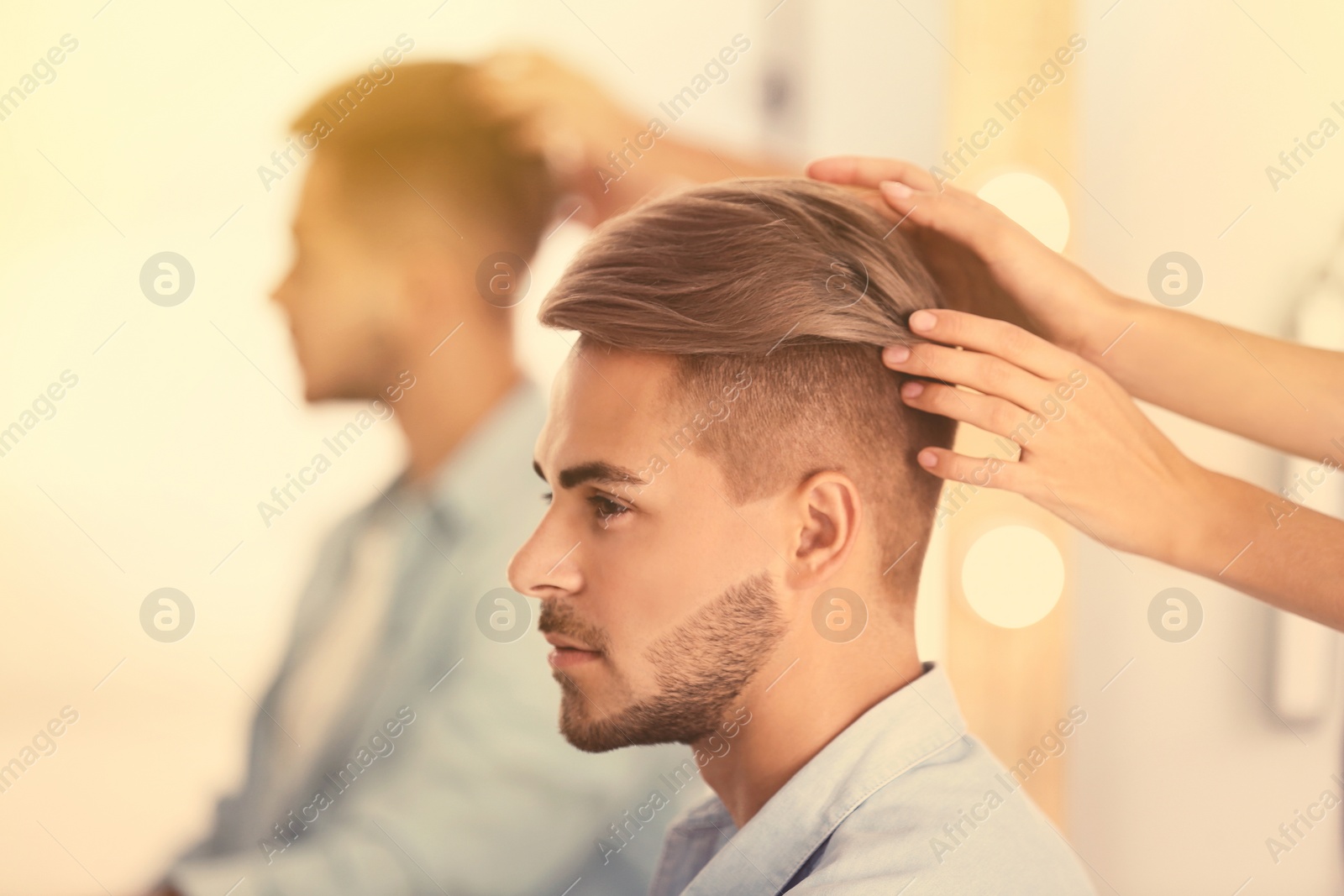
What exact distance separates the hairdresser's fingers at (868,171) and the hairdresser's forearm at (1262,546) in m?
0.38

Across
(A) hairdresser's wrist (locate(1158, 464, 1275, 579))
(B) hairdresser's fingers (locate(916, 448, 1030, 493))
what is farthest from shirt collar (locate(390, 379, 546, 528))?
(A) hairdresser's wrist (locate(1158, 464, 1275, 579))

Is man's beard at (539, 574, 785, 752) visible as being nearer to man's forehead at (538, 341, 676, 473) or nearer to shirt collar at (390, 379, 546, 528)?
man's forehead at (538, 341, 676, 473)

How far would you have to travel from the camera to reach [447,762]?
1.25 m

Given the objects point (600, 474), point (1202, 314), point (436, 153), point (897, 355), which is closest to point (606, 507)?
point (600, 474)

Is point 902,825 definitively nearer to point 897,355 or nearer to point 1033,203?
point 897,355

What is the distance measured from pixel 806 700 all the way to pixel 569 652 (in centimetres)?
21

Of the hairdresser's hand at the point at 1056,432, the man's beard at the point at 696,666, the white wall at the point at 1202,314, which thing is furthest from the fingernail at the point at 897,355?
the white wall at the point at 1202,314

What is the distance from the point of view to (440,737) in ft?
4.13

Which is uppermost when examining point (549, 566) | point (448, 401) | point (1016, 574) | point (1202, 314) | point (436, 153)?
point (436, 153)

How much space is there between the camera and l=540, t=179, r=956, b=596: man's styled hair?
807 mm

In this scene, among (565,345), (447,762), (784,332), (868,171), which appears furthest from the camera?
(565,345)

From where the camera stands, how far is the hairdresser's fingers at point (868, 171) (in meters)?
0.95

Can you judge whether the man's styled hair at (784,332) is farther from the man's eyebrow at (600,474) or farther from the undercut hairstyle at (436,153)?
the undercut hairstyle at (436,153)

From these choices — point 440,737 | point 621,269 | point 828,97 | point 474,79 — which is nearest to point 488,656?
point 440,737
